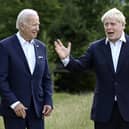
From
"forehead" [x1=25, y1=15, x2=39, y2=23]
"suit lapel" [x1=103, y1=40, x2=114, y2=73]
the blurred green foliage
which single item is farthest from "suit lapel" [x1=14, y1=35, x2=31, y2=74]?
the blurred green foliage

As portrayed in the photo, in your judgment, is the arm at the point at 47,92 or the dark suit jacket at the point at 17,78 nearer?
the dark suit jacket at the point at 17,78

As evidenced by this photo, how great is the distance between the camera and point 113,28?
6.03 metres

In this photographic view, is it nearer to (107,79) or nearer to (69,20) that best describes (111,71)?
(107,79)

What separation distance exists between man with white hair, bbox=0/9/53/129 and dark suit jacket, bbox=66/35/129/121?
0.39 meters

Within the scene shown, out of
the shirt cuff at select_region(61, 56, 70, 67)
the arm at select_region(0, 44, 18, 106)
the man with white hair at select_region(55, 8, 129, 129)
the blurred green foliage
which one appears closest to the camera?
the arm at select_region(0, 44, 18, 106)

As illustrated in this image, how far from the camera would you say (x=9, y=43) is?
615 cm

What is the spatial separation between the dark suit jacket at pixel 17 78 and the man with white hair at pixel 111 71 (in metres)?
0.35

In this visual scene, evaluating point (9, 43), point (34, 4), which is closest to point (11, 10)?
point (34, 4)

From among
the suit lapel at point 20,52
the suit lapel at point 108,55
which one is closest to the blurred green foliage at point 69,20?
the suit lapel at point 108,55

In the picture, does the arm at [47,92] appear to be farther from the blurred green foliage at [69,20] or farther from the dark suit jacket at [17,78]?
the blurred green foliage at [69,20]

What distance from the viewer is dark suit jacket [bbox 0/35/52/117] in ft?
19.7

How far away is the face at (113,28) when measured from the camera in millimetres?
6031

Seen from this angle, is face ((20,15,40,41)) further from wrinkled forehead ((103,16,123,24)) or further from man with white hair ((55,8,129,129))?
wrinkled forehead ((103,16,123,24))

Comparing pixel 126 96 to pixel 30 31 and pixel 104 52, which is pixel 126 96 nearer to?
pixel 104 52
